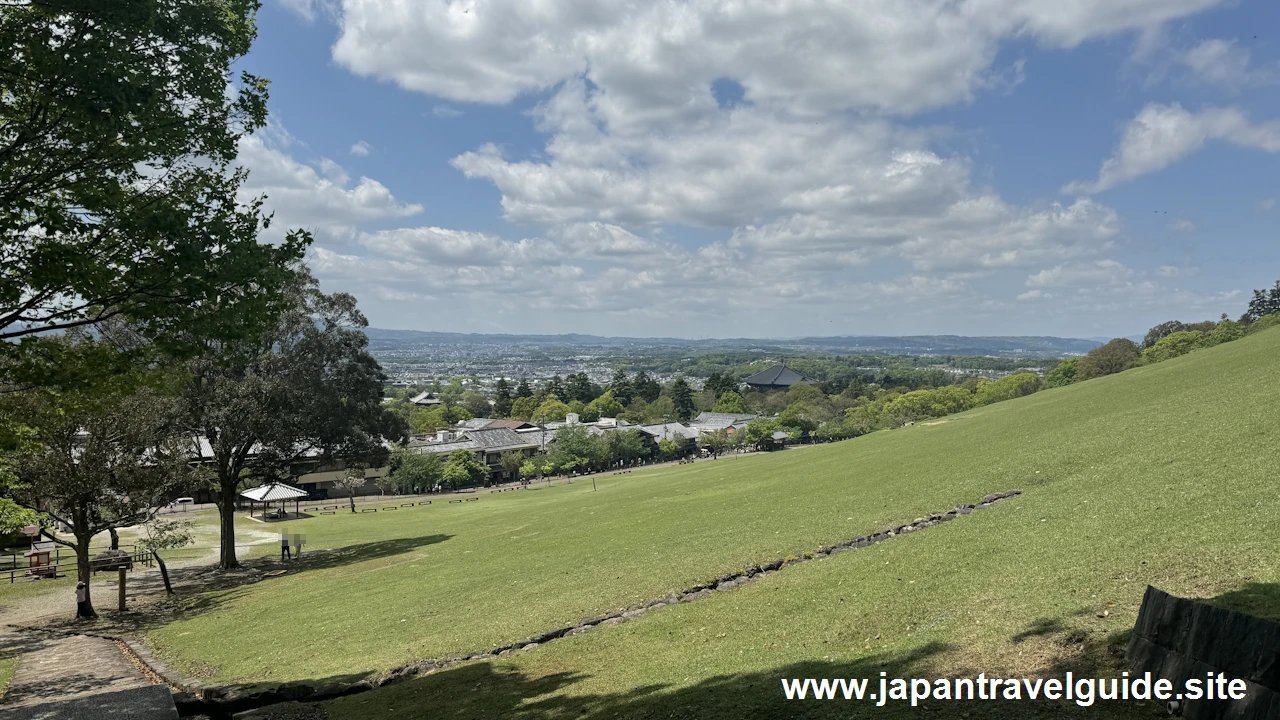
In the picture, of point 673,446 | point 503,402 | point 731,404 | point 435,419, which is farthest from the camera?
point 503,402

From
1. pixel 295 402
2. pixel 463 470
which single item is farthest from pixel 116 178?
pixel 463 470

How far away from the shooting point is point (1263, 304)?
102 metres

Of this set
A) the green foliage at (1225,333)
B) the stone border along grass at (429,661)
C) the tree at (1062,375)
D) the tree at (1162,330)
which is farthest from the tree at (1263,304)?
the stone border along grass at (429,661)

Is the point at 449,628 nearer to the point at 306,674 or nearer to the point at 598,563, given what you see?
the point at 306,674

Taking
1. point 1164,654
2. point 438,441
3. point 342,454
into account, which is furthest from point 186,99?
point 438,441

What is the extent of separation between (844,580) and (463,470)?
7620cm

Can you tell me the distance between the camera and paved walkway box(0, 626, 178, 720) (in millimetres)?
11117

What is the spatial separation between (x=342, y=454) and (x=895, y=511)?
983 inches

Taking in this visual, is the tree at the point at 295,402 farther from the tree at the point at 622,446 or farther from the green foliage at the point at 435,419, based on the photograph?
the green foliage at the point at 435,419

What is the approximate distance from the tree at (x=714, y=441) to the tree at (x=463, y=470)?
37.0 meters

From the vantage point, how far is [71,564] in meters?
33.9

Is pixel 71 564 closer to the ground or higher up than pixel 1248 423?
closer to the ground

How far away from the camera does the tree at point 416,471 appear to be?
78875 mm

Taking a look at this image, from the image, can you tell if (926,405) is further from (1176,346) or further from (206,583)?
(206,583)
